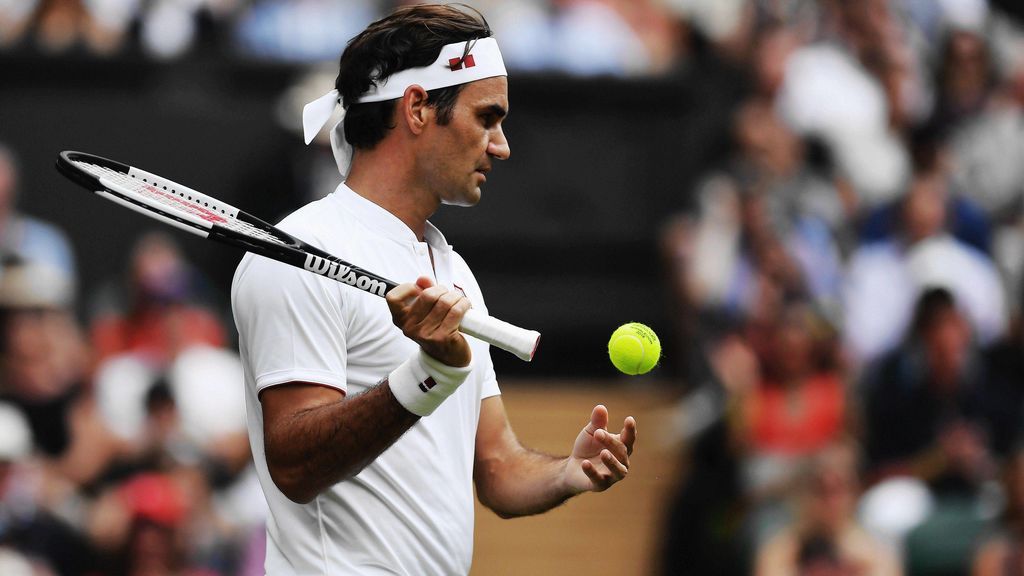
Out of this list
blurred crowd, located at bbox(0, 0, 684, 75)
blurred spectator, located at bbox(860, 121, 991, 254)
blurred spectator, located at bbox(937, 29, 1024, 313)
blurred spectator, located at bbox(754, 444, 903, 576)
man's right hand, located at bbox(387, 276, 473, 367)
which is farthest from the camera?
blurred crowd, located at bbox(0, 0, 684, 75)

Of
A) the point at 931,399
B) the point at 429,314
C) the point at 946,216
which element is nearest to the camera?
the point at 429,314

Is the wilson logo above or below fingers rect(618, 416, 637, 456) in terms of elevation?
below

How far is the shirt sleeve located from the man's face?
0.49 meters

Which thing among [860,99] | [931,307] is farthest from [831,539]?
[860,99]

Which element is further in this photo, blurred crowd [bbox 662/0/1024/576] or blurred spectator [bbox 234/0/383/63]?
blurred spectator [bbox 234/0/383/63]

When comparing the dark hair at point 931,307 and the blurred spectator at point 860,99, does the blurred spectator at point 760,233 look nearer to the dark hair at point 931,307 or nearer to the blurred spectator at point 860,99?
the blurred spectator at point 860,99

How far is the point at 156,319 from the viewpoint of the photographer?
381 inches

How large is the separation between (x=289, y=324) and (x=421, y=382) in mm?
376

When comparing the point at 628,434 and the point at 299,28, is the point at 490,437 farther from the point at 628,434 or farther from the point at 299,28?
the point at 299,28

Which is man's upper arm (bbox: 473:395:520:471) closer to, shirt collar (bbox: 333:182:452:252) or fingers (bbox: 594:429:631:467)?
fingers (bbox: 594:429:631:467)

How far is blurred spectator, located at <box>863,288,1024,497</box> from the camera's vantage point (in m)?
8.60

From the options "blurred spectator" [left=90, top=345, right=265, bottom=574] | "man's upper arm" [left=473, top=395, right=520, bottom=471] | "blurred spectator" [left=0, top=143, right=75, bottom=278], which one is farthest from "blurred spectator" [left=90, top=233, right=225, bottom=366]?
"man's upper arm" [left=473, top=395, right=520, bottom=471]

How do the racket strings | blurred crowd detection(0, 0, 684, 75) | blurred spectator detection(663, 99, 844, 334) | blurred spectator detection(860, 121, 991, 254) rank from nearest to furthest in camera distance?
1. the racket strings
2. blurred spectator detection(663, 99, 844, 334)
3. blurred spectator detection(860, 121, 991, 254)
4. blurred crowd detection(0, 0, 684, 75)

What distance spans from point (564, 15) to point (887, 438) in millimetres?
4317
